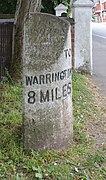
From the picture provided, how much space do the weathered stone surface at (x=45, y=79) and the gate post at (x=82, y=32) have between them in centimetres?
549

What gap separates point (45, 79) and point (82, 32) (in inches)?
230

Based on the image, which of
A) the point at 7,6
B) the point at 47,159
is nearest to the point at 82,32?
the point at 7,6

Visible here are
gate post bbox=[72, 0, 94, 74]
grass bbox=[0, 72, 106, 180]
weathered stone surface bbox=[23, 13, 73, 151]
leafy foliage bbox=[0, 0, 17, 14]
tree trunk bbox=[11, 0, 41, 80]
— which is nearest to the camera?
grass bbox=[0, 72, 106, 180]

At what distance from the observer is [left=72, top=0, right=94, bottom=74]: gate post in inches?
380

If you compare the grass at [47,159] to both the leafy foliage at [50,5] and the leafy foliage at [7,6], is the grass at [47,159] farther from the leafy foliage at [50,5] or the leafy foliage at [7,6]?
the leafy foliage at [50,5]

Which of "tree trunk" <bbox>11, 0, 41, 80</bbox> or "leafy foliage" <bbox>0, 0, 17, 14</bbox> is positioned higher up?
"leafy foliage" <bbox>0, 0, 17, 14</bbox>

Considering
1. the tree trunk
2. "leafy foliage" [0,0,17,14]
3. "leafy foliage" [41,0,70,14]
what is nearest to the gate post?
the tree trunk

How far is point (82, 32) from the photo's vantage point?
9.70 m

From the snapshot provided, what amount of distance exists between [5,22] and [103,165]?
5.01m

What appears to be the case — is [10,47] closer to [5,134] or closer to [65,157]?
[5,134]

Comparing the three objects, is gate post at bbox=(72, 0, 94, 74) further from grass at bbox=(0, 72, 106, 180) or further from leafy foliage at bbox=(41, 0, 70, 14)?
grass at bbox=(0, 72, 106, 180)

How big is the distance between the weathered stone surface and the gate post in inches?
216

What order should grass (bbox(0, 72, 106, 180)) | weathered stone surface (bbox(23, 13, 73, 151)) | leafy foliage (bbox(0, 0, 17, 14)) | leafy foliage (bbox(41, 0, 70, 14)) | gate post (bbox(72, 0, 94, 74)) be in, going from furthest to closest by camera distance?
leafy foliage (bbox(41, 0, 70, 14)) → leafy foliage (bbox(0, 0, 17, 14)) → gate post (bbox(72, 0, 94, 74)) → weathered stone surface (bbox(23, 13, 73, 151)) → grass (bbox(0, 72, 106, 180))

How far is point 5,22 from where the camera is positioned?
821cm
